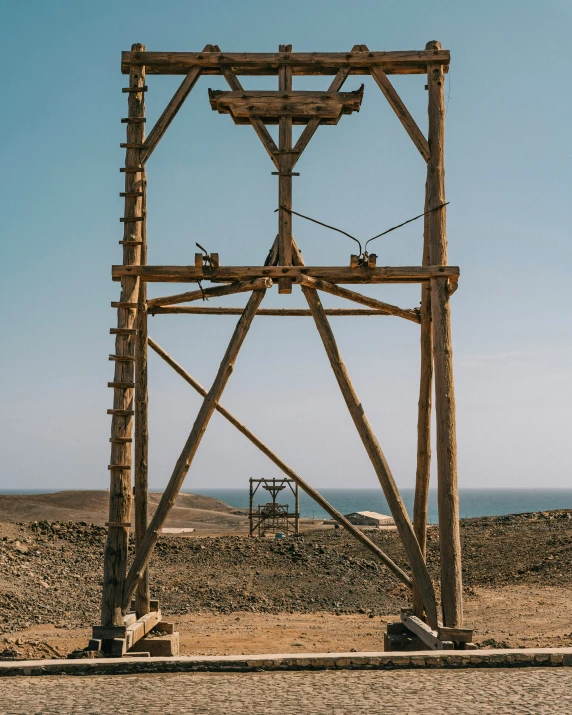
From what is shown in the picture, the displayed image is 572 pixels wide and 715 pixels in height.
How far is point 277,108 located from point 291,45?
927 millimetres

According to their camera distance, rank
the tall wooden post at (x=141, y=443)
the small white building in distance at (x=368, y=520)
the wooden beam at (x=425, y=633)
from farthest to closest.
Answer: the small white building in distance at (x=368, y=520), the tall wooden post at (x=141, y=443), the wooden beam at (x=425, y=633)

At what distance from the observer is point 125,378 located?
1038 centimetres

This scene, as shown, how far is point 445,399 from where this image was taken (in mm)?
10172

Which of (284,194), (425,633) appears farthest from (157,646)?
(284,194)

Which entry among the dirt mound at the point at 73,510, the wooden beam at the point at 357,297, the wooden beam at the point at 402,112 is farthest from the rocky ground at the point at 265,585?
the dirt mound at the point at 73,510

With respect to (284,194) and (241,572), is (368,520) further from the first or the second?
(284,194)

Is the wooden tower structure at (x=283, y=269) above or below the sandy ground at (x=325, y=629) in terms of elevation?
above

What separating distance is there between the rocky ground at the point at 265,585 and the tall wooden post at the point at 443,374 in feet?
7.75

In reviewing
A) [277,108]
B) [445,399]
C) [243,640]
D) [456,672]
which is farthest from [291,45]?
[243,640]

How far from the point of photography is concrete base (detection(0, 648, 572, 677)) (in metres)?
8.49

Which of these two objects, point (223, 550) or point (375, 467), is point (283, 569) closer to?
point (223, 550)

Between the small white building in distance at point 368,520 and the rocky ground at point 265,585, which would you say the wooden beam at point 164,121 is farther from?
the small white building in distance at point 368,520

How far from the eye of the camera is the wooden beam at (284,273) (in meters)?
10.5

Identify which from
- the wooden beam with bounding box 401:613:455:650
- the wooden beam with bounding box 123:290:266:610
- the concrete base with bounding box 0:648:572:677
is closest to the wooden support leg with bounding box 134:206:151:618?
the wooden beam with bounding box 123:290:266:610
